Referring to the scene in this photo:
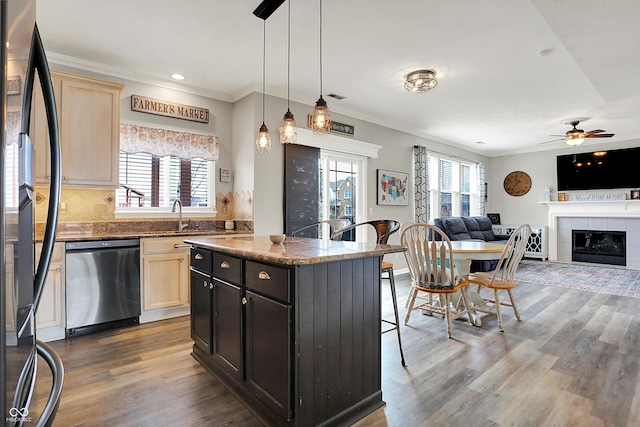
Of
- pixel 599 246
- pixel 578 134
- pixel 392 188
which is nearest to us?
pixel 578 134

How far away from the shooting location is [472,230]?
264 inches

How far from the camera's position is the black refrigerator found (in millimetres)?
454

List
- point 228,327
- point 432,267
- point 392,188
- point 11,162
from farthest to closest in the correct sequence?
point 392,188, point 432,267, point 228,327, point 11,162

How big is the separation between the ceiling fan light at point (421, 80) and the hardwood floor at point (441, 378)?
2534 millimetres

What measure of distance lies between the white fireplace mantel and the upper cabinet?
842 centimetres

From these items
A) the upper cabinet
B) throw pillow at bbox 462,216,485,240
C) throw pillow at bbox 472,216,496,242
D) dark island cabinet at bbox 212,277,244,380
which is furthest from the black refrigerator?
throw pillow at bbox 472,216,496,242

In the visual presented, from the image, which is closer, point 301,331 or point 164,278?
point 301,331

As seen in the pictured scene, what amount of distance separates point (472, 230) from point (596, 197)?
2.88 m

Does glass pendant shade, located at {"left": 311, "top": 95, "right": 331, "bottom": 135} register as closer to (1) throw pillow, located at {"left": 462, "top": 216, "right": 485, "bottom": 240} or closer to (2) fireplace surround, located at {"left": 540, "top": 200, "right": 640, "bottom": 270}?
(1) throw pillow, located at {"left": 462, "top": 216, "right": 485, "bottom": 240}

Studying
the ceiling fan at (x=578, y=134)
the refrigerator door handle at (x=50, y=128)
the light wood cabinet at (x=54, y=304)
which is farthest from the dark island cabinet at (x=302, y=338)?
the ceiling fan at (x=578, y=134)

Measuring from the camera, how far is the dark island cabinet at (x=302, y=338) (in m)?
1.62

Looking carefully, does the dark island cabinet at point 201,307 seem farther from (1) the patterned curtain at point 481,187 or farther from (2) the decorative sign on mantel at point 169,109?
(1) the patterned curtain at point 481,187

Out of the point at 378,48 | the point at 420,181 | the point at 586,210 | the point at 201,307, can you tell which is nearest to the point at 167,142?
the point at 201,307

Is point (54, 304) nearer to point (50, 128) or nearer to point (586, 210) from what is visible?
point (50, 128)
